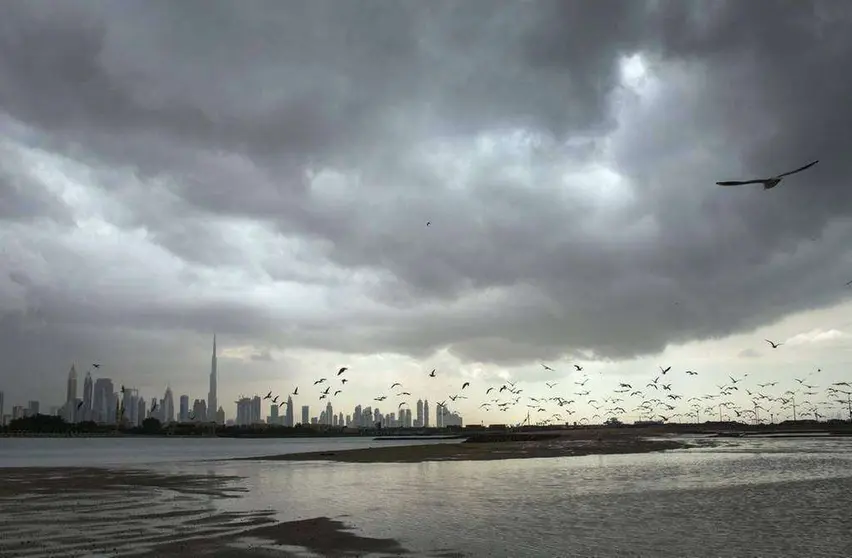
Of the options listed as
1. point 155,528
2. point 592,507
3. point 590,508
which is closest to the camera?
point 155,528

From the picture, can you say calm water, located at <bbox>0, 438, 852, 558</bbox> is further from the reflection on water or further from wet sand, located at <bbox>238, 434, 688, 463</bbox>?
wet sand, located at <bbox>238, 434, 688, 463</bbox>

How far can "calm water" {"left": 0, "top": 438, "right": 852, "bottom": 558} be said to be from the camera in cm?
2038

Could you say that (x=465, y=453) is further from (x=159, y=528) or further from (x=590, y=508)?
(x=159, y=528)

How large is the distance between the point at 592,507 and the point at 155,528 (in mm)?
18396

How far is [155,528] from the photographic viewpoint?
931 inches

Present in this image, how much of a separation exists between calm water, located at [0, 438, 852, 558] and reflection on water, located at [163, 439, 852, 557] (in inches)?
2.2

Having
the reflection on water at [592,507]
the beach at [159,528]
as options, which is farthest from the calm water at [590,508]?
the beach at [159,528]

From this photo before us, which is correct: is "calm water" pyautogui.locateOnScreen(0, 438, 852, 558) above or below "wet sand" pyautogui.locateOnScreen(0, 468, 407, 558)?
below

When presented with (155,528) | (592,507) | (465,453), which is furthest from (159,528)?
(465,453)

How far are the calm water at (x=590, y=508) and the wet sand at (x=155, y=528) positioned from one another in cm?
157

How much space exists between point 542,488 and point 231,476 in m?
25.6

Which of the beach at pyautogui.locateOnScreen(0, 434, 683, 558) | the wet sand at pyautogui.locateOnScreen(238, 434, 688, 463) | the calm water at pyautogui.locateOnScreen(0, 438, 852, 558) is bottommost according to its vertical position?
the wet sand at pyautogui.locateOnScreen(238, 434, 688, 463)

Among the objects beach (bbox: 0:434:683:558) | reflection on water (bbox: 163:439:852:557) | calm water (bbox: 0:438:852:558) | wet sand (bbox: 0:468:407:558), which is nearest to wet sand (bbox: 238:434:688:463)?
reflection on water (bbox: 163:439:852:557)

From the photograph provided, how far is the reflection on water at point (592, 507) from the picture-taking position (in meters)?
20.5
